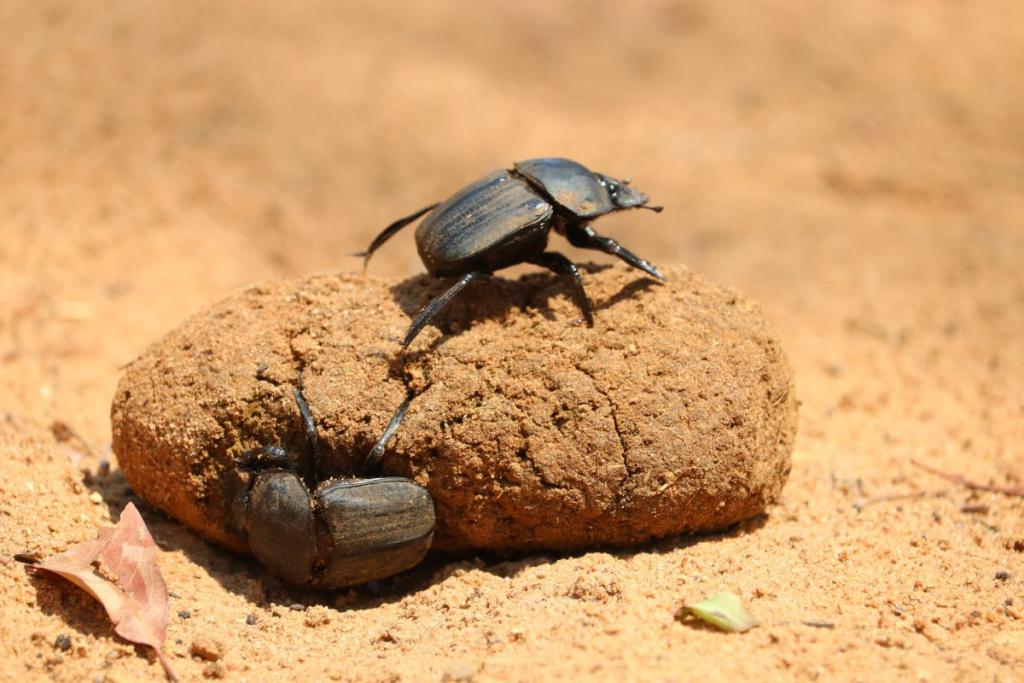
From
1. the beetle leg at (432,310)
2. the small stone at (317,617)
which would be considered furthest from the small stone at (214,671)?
the beetle leg at (432,310)

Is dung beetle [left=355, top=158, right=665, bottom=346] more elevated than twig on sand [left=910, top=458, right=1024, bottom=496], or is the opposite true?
dung beetle [left=355, top=158, right=665, bottom=346]

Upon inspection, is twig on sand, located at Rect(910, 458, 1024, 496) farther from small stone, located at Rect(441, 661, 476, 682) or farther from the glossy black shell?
small stone, located at Rect(441, 661, 476, 682)

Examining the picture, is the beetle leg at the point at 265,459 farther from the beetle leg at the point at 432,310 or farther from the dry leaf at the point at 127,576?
the beetle leg at the point at 432,310

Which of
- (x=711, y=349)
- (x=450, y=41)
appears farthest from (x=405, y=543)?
(x=450, y=41)

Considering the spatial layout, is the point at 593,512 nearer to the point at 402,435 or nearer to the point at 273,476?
the point at 402,435

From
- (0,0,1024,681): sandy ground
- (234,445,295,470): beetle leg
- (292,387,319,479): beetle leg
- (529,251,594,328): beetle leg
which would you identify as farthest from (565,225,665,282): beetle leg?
(234,445,295,470): beetle leg
